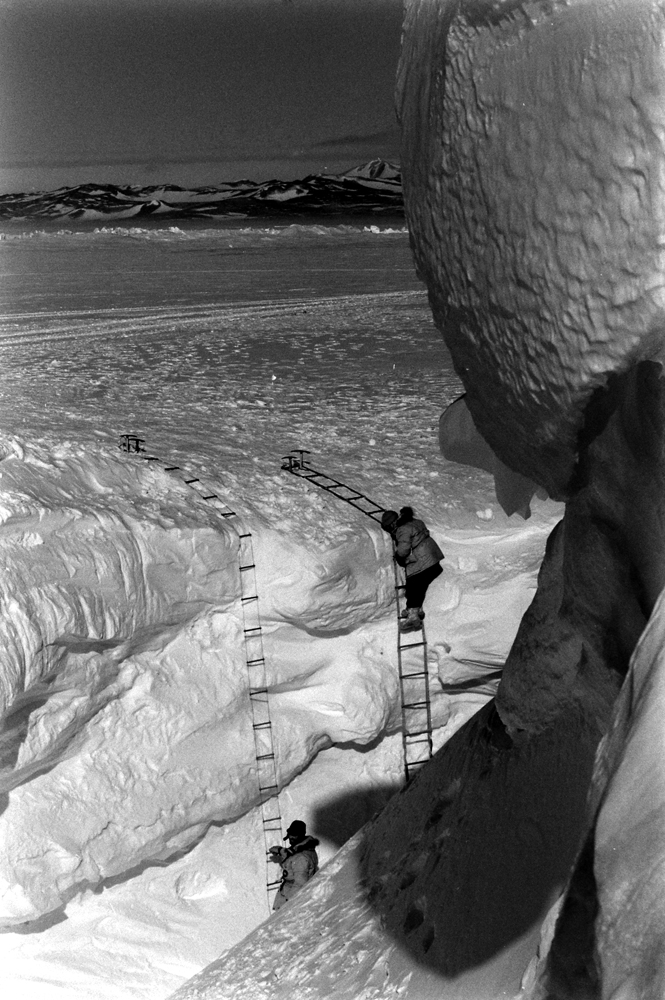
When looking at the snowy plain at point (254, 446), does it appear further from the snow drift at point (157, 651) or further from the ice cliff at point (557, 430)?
the ice cliff at point (557, 430)

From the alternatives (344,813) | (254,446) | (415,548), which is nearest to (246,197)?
(254,446)

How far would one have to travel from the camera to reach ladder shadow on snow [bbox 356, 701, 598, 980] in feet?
2.71

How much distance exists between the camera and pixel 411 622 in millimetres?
2980

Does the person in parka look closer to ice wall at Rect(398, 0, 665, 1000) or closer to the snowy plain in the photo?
the snowy plain

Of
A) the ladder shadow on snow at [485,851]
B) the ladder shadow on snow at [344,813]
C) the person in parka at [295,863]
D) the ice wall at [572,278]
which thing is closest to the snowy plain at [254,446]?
the ladder shadow on snow at [344,813]

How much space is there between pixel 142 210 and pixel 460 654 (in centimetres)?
187

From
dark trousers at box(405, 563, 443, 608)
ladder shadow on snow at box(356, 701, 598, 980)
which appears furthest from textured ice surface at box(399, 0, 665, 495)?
dark trousers at box(405, 563, 443, 608)

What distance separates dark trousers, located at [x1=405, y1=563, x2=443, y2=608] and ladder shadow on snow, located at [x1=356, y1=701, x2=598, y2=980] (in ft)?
6.00

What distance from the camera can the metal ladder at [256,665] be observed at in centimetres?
274

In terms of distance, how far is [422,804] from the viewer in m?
1.10

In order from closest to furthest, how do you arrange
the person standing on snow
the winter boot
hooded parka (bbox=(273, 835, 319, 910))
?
hooded parka (bbox=(273, 835, 319, 910)) → the person standing on snow → the winter boot

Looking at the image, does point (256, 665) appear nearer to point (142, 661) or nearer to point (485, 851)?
point (142, 661)

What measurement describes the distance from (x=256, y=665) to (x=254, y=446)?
71 centimetres

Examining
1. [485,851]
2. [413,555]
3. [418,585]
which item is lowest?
[418,585]
